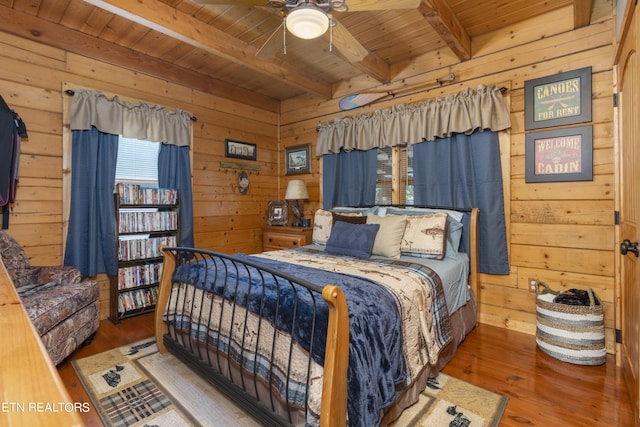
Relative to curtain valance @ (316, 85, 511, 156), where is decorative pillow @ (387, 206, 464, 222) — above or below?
below

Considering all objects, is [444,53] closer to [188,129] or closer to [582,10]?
[582,10]

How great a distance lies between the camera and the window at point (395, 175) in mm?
3574

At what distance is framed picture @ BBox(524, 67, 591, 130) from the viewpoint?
2.52 m

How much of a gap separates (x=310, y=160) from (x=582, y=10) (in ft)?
10.0

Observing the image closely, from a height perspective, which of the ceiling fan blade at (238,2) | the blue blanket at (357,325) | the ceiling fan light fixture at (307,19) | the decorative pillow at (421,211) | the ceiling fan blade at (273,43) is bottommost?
the blue blanket at (357,325)

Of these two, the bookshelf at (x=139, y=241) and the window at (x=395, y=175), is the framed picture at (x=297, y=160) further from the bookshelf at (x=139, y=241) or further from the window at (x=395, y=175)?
the bookshelf at (x=139, y=241)

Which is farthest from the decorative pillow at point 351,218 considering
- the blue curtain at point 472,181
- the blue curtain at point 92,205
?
the blue curtain at point 92,205

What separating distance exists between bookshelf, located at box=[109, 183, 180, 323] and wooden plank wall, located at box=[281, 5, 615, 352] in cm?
319

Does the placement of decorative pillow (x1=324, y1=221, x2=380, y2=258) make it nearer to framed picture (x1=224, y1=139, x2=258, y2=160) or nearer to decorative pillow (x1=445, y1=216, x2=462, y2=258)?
decorative pillow (x1=445, y1=216, x2=462, y2=258)

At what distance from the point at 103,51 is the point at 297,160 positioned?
2.47m

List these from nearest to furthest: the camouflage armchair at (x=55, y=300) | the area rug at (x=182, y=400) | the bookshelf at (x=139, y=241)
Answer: the area rug at (x=182, y=400)
the camouflage armchair at (x=55, y=300)
the bookshelf at (x=139, y=241)

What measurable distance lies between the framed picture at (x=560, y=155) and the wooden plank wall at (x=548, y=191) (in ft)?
0.18

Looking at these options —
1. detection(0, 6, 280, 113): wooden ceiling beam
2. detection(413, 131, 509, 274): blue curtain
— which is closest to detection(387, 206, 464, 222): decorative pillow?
detection(413, 131, 509, 274): blue curtain

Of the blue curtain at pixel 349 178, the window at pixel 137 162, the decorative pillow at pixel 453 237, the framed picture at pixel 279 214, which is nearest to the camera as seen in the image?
the decorative pillow at pixel 453 237
